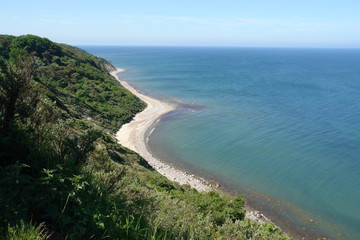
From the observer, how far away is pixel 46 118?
7742 millimetres

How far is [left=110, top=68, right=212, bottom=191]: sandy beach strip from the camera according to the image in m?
30.2

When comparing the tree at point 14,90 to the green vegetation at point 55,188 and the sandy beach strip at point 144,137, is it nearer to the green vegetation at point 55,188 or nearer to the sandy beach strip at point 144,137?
the green vegetation at point 55,188

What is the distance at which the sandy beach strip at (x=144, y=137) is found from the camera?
99.0ft

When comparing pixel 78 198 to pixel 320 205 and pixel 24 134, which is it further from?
pixel 320 205

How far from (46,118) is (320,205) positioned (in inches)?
1090

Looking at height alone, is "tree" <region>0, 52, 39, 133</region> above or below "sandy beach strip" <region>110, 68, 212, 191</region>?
above

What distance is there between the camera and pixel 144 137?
42500mm

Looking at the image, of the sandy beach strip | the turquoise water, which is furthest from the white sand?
the turquoise water

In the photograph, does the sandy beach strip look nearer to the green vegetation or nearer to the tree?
the green vegetation

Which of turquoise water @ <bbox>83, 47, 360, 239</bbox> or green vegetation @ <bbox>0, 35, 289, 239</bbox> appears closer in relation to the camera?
green vegetation @ <bbox>0, 35, 289, 239</bbox>

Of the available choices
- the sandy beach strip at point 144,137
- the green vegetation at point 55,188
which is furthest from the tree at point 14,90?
the sandy beach strip at point 144,137

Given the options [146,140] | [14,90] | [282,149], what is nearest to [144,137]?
[146,140]

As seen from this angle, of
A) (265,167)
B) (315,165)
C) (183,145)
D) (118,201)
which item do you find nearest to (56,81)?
(183,145)

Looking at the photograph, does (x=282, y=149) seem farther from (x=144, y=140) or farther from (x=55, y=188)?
(x=55, y=188)
